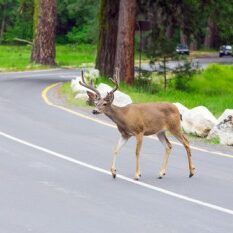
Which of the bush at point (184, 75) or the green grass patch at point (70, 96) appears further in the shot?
the bush at point (184, 75)

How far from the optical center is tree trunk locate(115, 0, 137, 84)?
95.6ft

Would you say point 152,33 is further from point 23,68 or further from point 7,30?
point 7,30

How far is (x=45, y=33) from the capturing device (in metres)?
44.2

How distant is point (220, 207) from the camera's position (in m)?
10.5

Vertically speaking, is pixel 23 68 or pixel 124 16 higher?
pixel 124 16

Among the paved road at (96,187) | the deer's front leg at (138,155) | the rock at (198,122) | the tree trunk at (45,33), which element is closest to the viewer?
the paved road at (96,187)

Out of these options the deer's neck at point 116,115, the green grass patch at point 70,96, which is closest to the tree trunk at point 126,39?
the green grass patch at point 70,96

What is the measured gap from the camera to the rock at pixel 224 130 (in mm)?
16953

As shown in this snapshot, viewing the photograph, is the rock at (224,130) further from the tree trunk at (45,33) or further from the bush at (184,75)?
the tree trunk at (45,33)

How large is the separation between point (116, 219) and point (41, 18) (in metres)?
35.0

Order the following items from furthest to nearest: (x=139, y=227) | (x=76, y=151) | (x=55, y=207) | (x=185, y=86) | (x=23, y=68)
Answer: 1. (x=23, y=68)
2. (x=185, y=86)
3. (x=76, y=151)
4. (x=55, y=207)
5. (x=139, y=227)

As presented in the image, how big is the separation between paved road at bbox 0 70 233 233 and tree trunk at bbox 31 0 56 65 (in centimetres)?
2548

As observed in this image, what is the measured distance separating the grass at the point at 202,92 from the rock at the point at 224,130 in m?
4.85

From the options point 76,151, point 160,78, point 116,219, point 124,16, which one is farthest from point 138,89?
point 116,219
